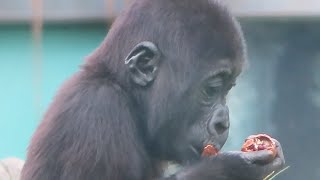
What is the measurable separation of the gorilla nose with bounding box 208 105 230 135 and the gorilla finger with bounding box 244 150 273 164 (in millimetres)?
178

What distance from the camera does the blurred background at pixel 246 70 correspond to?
8281 mm

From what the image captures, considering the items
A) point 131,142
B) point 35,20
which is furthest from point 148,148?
point 35,20

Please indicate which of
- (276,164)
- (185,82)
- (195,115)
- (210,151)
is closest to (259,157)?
(276,164)

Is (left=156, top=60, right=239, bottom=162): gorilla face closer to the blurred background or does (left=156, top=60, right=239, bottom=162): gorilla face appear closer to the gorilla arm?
the gorilla arm

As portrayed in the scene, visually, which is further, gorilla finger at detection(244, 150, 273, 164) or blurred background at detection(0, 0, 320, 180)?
blurred background at detection(0, 0, 320, 180)

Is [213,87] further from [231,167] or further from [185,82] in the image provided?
[231,167]

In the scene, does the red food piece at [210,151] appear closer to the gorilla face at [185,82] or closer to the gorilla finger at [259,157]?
the gorilla face at [185,82]

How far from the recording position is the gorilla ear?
20.5 feet

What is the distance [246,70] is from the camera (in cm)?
823

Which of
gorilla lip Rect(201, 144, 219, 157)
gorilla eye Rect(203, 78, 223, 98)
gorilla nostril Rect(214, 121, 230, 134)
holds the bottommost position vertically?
gorilla lip Rect(201, 144, 219, 157)

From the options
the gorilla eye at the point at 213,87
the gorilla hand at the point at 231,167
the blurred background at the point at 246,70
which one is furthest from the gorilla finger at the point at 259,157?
the blurred background at the point at 246,70

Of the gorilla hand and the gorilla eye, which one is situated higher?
the gorilla eye

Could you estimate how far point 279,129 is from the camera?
8.72 meters

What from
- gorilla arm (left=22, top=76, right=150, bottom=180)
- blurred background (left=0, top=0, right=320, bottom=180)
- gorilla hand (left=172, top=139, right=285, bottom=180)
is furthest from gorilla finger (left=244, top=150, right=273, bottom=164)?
blurred background (left=0, top=0, right=320, bottom=180)
